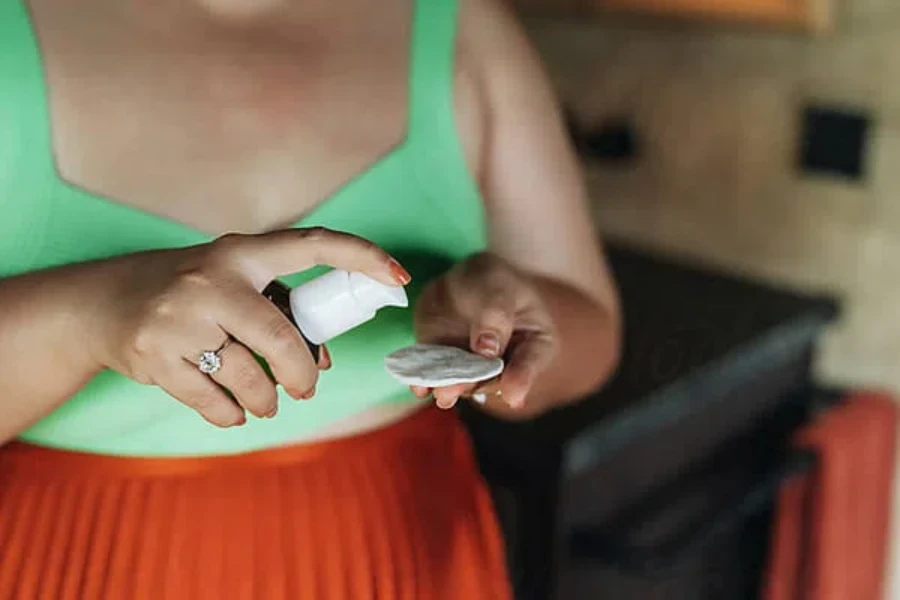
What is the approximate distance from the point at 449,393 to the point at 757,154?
2.67 ft

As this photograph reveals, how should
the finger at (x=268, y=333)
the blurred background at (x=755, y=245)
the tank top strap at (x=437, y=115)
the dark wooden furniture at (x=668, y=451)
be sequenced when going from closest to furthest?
1. the finger at (x=268, y=333)
2. the tank top strap at (x=437, y=115)
3. the dark wooden furniture at (x=668, y=451)
4. the blurred background at (x=755, y=245)

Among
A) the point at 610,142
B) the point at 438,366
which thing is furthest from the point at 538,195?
the point at 610,142

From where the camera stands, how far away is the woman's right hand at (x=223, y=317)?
1.34ft

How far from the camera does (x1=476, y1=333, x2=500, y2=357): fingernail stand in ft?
1.62

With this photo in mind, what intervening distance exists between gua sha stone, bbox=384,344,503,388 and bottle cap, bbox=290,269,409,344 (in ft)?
0.11

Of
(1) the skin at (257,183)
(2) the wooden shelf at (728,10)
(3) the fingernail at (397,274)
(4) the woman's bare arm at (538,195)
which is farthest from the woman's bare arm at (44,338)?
(2) the wooden shelf at (728,10)

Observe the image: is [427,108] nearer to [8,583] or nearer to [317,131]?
[317,131]

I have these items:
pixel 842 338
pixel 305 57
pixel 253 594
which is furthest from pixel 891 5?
pixel 253 594

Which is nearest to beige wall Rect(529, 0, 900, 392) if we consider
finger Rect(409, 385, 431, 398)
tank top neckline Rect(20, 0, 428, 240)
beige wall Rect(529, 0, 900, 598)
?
beige wall Rect(529, 0, 900, 598)

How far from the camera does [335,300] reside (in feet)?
1.42

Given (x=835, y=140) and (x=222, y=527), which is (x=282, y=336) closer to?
(x=222, y=527)

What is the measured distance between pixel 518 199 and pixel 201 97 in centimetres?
19

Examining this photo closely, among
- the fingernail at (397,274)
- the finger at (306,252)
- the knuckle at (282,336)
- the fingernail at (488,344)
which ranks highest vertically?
the finger at (306,252)

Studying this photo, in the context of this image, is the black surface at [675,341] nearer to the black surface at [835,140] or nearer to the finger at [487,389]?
the black surface at [835,140]
